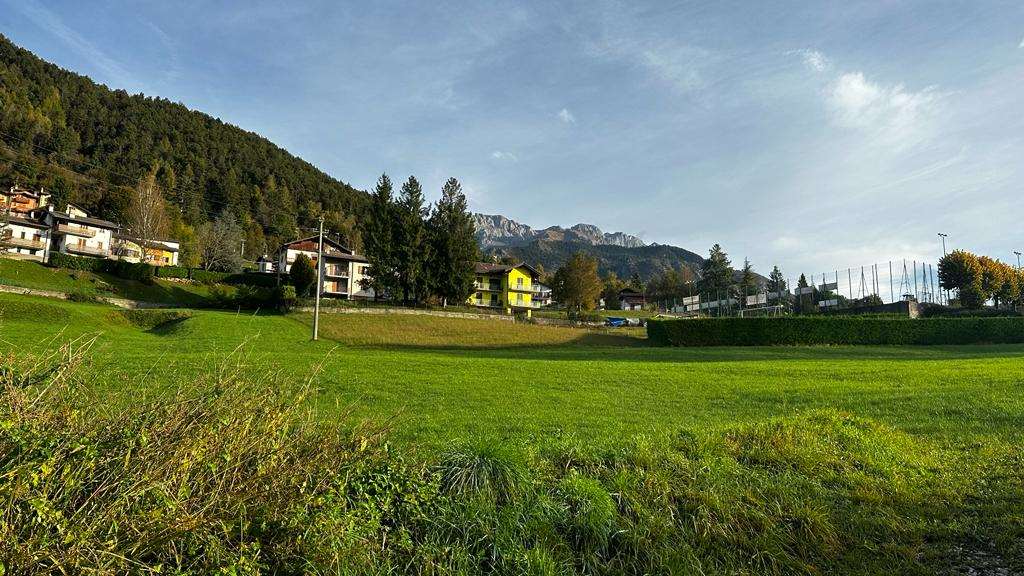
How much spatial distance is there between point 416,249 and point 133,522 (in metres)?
50.2

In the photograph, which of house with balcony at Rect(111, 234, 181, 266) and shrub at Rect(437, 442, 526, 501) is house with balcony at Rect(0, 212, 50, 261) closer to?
house with balcony at Rect(111, 234, 181, 266)

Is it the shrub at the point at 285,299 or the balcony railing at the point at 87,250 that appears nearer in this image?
the shrub at the point at 285,299

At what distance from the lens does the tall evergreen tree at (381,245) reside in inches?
2045

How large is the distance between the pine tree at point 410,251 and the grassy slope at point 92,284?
2205 centimetres

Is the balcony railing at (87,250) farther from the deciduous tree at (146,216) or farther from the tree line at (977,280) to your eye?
the tree line at (977,280)

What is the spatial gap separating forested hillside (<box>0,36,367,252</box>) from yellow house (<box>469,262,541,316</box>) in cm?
5713

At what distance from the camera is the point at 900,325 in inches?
1433

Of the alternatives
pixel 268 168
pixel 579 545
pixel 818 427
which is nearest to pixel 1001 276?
pixel 818 427

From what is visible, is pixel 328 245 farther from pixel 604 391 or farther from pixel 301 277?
pixel 604 391

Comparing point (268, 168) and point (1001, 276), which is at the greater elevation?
point (268, 168)

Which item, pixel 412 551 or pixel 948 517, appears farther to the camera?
pixel 948 517

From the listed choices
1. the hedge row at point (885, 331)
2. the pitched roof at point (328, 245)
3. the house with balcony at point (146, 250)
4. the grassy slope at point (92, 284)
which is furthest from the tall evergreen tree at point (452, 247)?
the house with balcony at point (146, 250)

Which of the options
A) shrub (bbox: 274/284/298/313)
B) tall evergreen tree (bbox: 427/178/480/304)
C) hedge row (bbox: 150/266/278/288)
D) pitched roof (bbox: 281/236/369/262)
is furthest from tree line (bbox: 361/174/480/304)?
hedge row (bbox: 150/266/278/288)

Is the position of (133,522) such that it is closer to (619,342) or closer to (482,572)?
(482,572)
